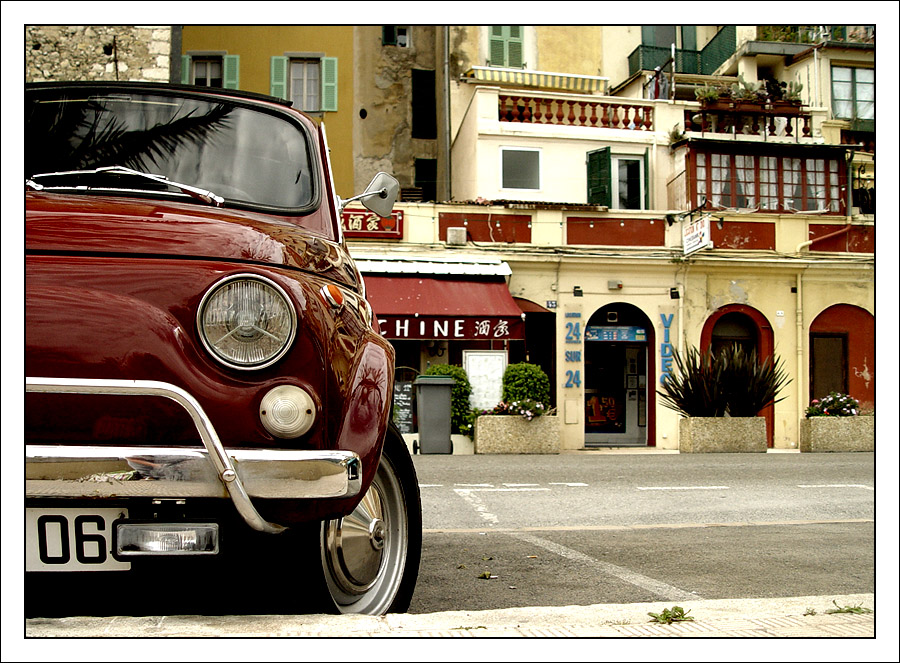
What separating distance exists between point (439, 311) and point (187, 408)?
17.3 m

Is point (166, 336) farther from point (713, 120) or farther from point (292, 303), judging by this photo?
point (713, 120)

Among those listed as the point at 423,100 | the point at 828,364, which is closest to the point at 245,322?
the point at 828,364

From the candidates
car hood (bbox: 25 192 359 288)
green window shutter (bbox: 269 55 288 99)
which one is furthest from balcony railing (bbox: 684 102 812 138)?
car hood (bbox: 25 192 359 288)

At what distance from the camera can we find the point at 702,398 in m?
16.0

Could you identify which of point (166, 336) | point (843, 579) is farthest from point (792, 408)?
point (166, 336)

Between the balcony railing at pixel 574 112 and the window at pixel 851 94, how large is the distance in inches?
244

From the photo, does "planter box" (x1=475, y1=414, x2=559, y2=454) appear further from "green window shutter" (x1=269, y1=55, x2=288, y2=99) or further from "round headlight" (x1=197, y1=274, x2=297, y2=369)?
"round headlight" (x1=197, y1=274, x2=297, y2=369)

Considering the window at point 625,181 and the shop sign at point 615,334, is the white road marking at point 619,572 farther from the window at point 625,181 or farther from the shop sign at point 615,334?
the window at point 625,181

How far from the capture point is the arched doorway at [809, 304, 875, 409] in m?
23.8

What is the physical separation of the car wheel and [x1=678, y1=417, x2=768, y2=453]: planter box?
42.9ft

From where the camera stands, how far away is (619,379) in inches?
939

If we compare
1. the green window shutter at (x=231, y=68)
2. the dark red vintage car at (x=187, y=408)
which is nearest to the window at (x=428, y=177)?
the green window shutter at (x=231, y=68)

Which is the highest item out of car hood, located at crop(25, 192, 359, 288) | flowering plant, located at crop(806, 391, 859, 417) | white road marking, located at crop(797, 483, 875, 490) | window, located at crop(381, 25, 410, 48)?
window, located at crop(381, 25, 410, 48)

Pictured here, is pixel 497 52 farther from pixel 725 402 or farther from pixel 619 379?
pixel 725 402
